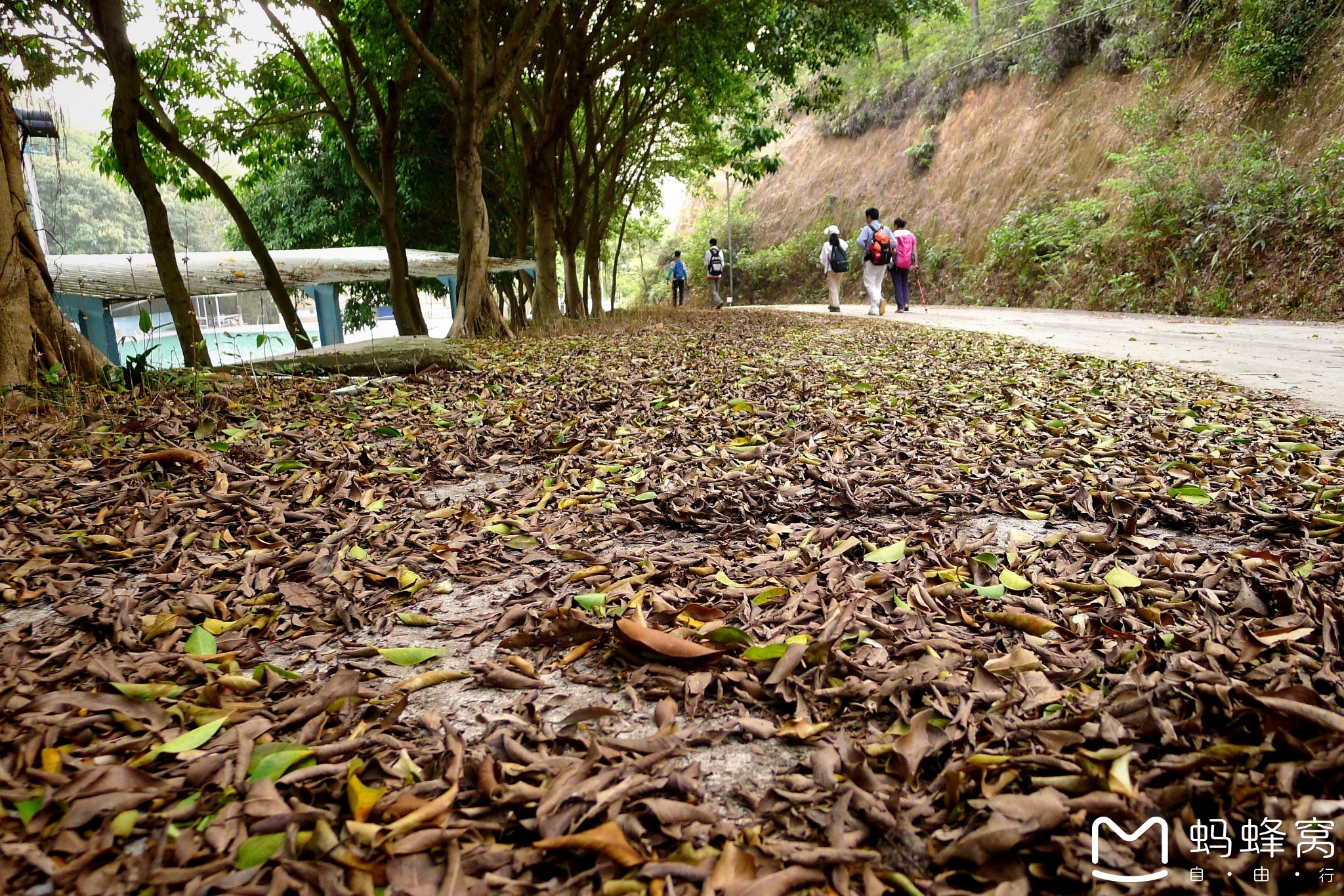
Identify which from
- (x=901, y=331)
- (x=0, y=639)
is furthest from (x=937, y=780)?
(x=901, y=331)

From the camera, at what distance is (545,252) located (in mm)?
12211

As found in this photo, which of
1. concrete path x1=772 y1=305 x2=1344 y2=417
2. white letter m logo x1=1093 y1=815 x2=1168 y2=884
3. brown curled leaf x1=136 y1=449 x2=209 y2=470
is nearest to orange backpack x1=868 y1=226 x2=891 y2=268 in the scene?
concrete path x1=772 y1=305 x2=1344 y2=417

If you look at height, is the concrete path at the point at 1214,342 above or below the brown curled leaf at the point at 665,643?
above

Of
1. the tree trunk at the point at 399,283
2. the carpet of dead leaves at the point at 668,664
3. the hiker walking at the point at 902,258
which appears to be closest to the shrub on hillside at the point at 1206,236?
the hiker walking at the point at 902,258

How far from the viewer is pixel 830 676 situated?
172 centimetres

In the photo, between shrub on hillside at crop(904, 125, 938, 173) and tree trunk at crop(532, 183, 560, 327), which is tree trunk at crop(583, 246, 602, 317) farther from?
shrub on hillside at crop(904, 125, 938, 173)

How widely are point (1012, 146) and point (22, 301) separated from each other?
73.0 ft

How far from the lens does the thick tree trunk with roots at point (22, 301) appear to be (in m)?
4.27

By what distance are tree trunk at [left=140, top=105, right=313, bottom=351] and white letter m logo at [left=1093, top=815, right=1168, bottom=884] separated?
779cm

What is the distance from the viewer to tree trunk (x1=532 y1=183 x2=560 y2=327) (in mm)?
12023

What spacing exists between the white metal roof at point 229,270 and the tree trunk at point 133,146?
5.08 m

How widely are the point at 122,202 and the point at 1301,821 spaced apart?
41.9 meters

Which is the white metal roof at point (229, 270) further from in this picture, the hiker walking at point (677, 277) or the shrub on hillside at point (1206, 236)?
the shrub on hillside at point (1206, 236)

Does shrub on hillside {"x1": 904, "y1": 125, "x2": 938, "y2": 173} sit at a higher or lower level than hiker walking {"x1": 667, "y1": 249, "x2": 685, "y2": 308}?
higher
